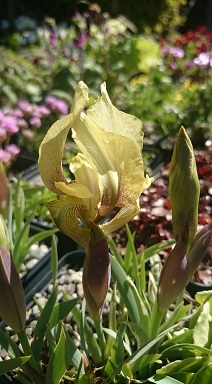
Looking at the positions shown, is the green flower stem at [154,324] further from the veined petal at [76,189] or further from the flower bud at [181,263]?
the veined petal at [76,189]

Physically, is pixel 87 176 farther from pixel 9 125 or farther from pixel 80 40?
pixel 80 40

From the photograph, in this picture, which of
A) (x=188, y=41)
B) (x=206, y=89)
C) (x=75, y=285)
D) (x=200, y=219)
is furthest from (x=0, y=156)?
(x=188, y=41)

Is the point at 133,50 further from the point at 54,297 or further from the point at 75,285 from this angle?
the point at 54,297

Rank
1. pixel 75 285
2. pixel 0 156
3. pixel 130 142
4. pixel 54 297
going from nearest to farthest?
1. pixel 130 142
2. pixel 54 297
3. pixel 75 285
4. pixel 0 156

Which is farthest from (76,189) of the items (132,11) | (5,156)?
(132,11)

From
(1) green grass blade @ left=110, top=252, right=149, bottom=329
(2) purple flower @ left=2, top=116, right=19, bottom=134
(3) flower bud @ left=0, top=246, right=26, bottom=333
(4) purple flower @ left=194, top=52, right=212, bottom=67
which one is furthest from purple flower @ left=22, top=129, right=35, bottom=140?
(3) flower bud @ left=0, top=246, right=26, bottom=333

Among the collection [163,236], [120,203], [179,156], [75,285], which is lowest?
[75,285]

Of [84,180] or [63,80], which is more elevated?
[84,180]
